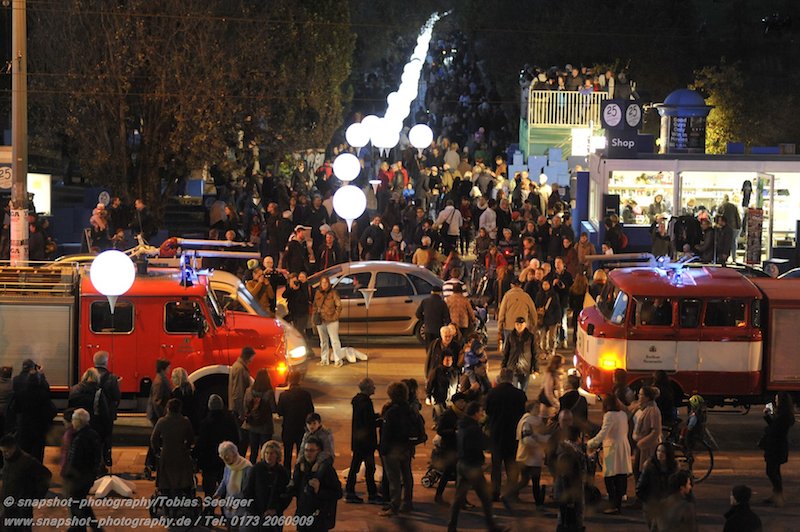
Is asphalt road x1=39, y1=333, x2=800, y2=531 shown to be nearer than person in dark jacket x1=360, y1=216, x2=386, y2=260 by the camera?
Yes

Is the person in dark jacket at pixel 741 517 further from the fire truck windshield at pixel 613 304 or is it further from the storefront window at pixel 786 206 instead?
the storefront window at pixel 786 206

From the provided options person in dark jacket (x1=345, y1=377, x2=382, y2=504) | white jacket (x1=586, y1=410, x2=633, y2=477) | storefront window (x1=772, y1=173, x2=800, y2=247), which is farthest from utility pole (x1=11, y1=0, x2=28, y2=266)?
storefront window (x1=772, y1=173, x2=800, y2=247)

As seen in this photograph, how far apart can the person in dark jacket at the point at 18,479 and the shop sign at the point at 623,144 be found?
22.3 metres

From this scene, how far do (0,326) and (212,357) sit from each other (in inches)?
99.9

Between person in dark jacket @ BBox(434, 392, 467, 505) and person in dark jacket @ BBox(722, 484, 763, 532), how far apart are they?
368 centimetres

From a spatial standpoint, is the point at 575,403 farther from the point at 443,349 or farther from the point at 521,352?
the point at 521,352

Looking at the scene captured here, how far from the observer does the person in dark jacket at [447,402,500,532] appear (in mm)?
14117

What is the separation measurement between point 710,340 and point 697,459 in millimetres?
1890

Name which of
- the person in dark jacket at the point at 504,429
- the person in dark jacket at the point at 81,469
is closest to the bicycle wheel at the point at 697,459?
the person in dark jacket at the point at 504,429

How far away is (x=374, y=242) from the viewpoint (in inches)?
1113

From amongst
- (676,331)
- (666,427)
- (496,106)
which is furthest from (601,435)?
(496,106)

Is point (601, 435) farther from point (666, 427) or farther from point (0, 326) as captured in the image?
point (0, 326)

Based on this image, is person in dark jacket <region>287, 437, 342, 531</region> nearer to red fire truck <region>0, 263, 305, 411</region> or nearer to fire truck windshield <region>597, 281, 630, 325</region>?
red fire truck <region>0, 263, 305, 411</region>

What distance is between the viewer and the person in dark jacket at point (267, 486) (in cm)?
1280
